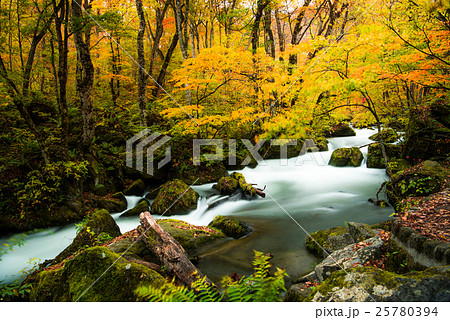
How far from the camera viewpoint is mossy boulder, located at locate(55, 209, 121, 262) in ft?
16.7

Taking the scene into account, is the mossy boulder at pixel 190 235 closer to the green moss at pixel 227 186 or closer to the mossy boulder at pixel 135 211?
the mossy boulder at pixel 135 211

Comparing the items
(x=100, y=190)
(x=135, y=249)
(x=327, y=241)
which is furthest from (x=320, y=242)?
(x=100, y=190)

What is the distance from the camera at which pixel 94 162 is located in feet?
31.2

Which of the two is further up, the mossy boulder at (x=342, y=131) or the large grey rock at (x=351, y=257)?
the mossy boulder at (x=342, y=131)

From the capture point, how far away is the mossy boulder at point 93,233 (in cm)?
509

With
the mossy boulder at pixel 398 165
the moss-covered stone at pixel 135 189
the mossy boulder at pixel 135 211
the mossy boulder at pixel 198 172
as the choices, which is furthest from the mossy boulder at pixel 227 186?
the mossy boulder at pixel 398 165

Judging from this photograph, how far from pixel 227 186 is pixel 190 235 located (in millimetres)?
4082

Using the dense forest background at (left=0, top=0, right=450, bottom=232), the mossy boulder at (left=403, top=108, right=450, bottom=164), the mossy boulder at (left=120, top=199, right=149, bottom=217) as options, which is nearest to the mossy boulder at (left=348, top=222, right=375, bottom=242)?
the dense forest background at (left=0, top=0, right=450, bottom=232)

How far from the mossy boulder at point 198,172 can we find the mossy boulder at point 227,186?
1.26m

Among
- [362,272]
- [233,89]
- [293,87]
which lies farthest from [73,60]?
[362,272]

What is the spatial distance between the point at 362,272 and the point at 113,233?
5.63m

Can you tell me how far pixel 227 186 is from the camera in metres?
9.63

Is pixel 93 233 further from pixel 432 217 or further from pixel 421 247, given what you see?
pixel 432 217

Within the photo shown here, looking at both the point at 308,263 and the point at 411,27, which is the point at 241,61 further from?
the point at 308,263
